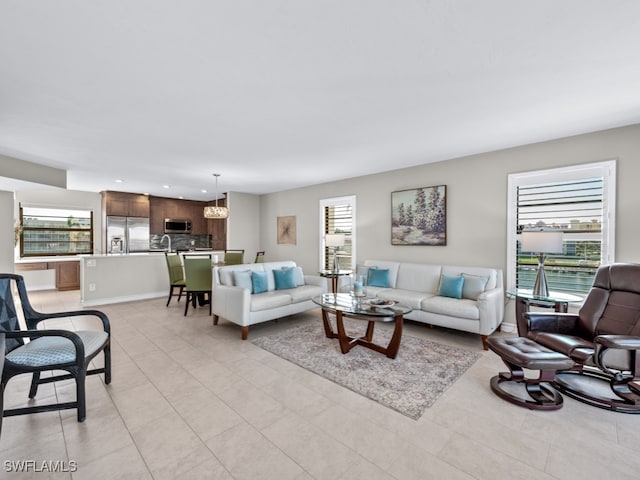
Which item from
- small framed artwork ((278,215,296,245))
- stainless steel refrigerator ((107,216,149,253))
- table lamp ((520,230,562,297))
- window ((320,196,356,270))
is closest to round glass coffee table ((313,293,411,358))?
table lamp ((520,230,562,297))

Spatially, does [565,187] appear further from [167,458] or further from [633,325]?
[167,458]

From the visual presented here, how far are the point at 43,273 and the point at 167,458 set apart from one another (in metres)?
7.97

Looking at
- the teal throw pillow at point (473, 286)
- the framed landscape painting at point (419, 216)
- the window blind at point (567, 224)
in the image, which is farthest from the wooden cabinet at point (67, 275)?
the window blind at point (567, 224)

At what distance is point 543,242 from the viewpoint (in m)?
3.14

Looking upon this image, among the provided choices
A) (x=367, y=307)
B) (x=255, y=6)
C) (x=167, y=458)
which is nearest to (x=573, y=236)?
(x=367, y=307)

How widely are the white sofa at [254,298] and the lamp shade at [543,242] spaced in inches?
116

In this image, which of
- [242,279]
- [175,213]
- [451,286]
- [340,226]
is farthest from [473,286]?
[175,213]

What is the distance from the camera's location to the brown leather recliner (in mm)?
2102

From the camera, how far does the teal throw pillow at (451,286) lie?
3951mm

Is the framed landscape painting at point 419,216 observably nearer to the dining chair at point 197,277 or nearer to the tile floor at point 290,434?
the tile floor at point 290,434

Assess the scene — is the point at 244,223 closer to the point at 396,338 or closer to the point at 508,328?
the point at 396,338

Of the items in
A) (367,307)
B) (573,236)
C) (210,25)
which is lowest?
(367,307)

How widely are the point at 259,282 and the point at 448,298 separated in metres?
2.71

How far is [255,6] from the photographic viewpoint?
155 centimetres
